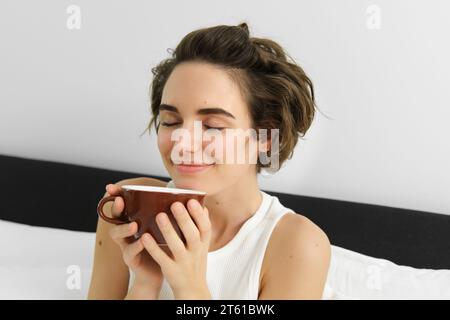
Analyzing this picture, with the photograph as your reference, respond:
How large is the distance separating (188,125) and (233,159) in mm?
105

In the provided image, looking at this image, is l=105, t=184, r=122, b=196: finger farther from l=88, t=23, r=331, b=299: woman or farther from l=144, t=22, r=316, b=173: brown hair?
l=144, t=22, r=316, b=173: brown hair

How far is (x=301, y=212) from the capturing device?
1553 mm

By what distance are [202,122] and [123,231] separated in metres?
0.23

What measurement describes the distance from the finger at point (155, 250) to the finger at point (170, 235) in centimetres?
2

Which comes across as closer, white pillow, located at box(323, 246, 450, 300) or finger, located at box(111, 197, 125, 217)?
finger, located at box(111, 197, 125, 217)

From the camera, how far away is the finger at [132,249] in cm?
74

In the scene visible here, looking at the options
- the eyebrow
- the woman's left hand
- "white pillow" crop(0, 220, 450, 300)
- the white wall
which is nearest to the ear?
the eyebrow

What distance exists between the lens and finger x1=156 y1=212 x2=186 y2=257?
0.70m

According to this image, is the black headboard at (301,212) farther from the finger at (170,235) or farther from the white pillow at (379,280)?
the finger at (170,235)

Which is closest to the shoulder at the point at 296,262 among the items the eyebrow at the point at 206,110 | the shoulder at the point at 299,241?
the shoulder at the point at 299,241

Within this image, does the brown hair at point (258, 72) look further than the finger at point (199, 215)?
Yes
